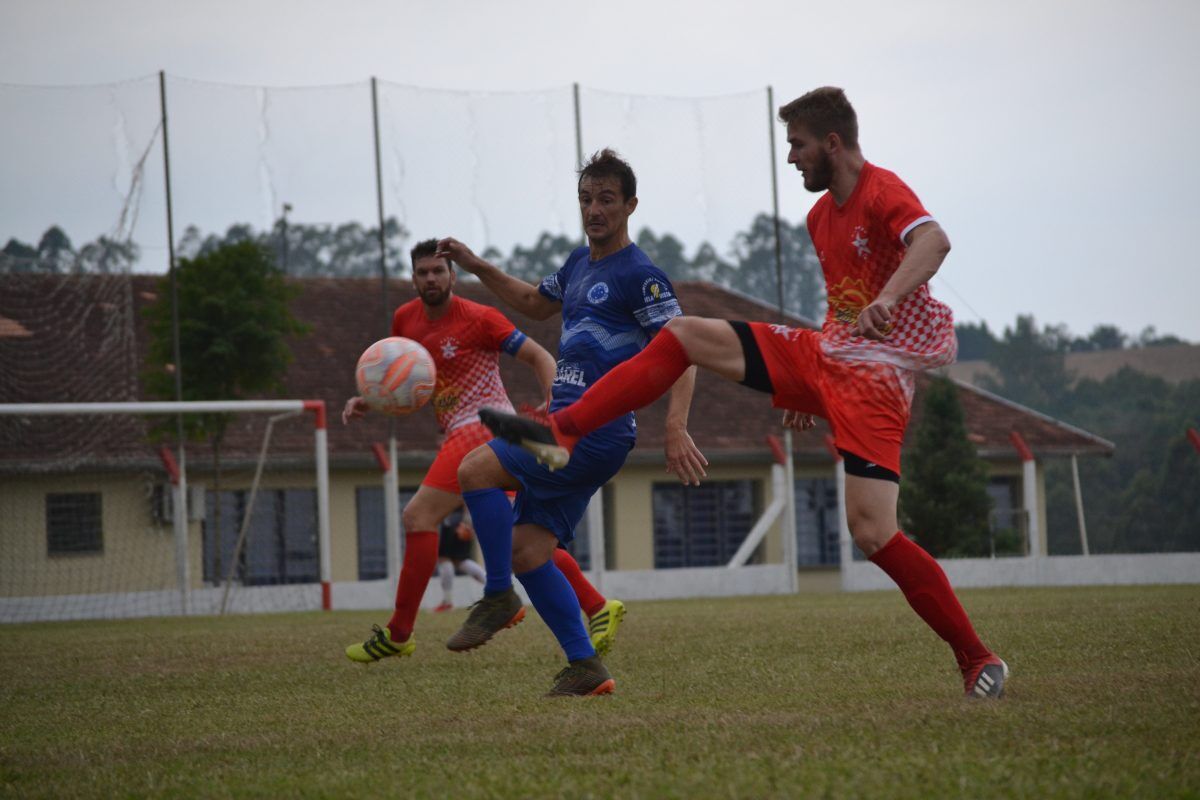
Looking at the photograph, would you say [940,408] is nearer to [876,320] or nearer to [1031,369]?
[1031,369]

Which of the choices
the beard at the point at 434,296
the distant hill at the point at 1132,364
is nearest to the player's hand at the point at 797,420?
the beard at the point at 434,296

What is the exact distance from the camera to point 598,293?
243 inches

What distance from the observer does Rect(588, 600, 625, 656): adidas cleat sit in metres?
7.50

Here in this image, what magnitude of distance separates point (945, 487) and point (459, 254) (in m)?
22.1

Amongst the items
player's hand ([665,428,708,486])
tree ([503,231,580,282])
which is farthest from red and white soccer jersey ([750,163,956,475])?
tree ([503,231,580,282])

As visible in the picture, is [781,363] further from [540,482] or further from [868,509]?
[540,482]

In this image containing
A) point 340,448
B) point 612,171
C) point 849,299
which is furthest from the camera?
point 340,448

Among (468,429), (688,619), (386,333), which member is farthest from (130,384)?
(468,429)

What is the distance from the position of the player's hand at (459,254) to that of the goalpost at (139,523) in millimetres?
12110

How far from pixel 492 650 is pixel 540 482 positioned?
2.80 meters

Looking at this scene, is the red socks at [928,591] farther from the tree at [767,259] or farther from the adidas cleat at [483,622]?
the tree at [767,259]

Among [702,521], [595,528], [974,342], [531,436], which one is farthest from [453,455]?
[974,342]

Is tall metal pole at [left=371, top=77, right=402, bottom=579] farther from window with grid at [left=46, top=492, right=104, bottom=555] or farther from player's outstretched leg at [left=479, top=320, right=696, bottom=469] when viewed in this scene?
player's outstretched leg at [left=479, top=320, right=696, bottom=469]

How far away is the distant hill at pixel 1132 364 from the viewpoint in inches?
1138
